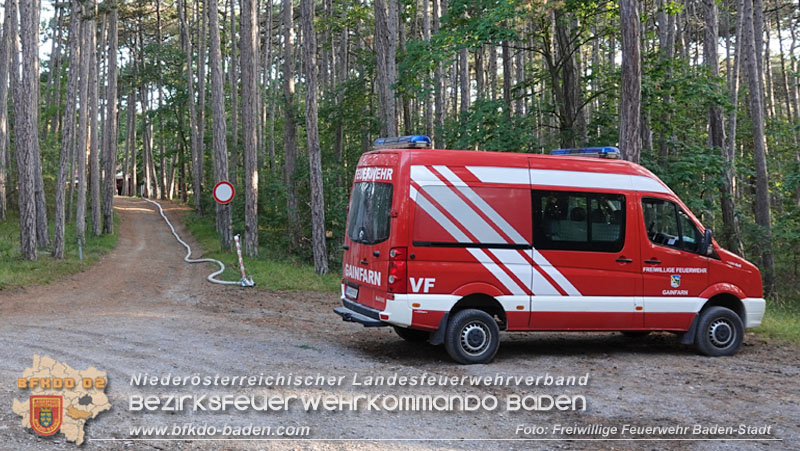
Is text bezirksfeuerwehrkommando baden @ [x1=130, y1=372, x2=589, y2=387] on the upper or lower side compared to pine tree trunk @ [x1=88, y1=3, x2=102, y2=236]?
lower

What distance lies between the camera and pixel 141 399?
6.32m

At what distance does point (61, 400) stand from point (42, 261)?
16.1 metres

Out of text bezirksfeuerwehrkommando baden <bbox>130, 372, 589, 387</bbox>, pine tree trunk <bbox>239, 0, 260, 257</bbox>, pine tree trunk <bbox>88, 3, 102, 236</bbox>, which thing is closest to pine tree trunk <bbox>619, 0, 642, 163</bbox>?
text bezirksfeuerwehrkommando baden <bbox>130, 372, 589, 387</bbox>

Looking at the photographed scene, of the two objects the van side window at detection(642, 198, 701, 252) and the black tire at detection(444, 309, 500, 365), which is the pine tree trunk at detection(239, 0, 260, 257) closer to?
the black tire at detection(444, 309, 500, 365)

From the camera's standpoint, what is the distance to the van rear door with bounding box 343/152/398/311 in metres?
8.68

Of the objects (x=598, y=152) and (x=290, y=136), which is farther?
(x=290, y=136)

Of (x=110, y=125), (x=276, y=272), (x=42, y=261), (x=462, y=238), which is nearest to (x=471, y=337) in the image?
(x=462, y=238)

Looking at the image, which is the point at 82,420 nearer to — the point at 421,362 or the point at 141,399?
the point at 141,399

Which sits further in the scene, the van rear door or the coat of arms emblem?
the van rear door

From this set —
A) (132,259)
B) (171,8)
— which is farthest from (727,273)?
(171,8)

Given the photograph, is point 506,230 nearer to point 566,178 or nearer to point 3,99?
point 566,178

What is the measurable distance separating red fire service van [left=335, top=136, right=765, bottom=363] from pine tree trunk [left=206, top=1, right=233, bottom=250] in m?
14.4

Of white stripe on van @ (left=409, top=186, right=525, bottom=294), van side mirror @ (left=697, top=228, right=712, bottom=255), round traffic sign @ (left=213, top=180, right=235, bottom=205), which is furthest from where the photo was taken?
round traffic sign @ (left=213, top=180, right=235, bottom=205)

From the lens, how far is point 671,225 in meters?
9.71
